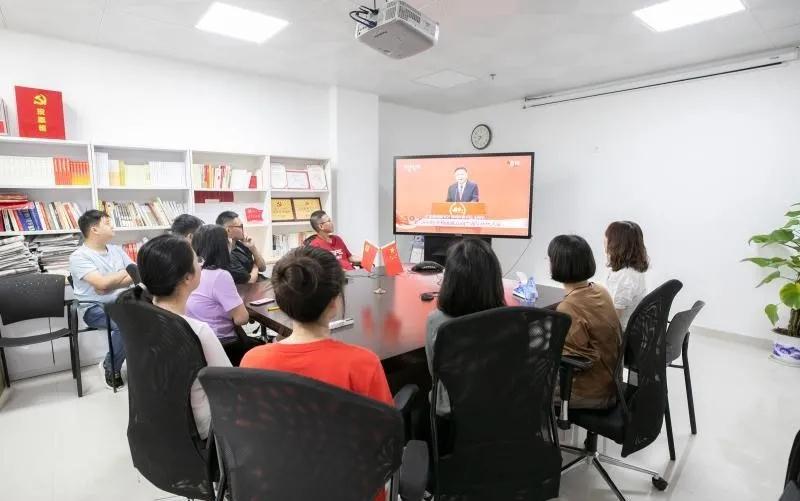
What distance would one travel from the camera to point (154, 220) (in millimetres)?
4043

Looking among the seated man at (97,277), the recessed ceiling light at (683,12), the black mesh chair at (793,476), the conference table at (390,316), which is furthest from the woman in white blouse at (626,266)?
the seated man at (97,277)

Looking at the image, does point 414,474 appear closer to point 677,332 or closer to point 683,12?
point 677,332

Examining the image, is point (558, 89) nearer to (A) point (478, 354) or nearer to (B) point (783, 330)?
(B) point (783, 330)

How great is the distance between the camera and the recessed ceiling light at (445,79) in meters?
4.66

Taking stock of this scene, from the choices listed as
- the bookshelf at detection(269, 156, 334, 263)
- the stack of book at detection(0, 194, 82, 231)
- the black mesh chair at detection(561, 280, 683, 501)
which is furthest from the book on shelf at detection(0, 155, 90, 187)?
the black mesh chair at detection(561, 280, 683, 501)

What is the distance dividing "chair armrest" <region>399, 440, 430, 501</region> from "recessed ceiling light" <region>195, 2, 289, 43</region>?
3309 millimetres

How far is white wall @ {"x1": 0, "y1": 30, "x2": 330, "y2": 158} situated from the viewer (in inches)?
140

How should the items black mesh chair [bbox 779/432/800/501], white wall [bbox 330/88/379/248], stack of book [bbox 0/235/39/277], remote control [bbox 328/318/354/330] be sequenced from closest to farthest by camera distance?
black mesh chair [bbox 779/432/800/501] → remote control [bbox 328/318/354/330] → stack of book [bbox 0/235/39/277] → white wall [bbox 330/88/379/248]

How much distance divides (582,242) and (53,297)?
3.72 meters

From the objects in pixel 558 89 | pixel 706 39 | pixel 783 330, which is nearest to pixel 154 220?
pixel 558 89

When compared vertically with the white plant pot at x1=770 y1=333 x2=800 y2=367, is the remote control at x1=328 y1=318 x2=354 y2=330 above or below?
above

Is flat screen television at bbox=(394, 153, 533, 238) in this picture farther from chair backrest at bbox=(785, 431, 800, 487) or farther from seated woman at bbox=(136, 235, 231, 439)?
chair backrest at bbox=(785, 431, 800, 487)

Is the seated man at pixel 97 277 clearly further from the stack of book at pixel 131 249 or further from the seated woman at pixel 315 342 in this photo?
the seated woman at pixel 315 342

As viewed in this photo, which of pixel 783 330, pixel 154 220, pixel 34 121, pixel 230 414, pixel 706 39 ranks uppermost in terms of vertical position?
pixel 706 39
